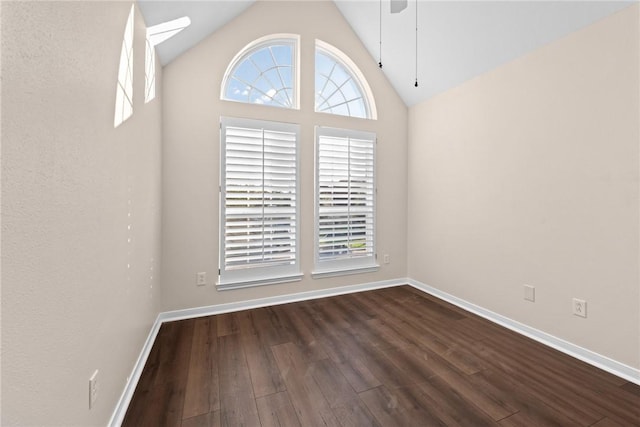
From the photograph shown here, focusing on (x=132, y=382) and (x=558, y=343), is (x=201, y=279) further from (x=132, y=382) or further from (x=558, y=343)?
(x=558, y=343)

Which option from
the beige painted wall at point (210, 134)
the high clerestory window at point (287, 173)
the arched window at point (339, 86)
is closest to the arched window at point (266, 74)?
the high clerestory window at point (287, 173)

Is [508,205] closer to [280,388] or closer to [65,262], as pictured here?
[280,388]

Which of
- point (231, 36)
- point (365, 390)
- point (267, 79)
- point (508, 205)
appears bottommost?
point (365, 390)

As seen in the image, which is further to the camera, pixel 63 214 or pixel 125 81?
pixel 125 81

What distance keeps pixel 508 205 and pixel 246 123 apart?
2652 millimetres

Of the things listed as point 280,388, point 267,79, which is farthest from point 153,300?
point 267,79

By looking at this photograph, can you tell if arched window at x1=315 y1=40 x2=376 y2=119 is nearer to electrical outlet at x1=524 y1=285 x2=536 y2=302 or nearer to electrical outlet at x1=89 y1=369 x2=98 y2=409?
electrical outlet at x1=524 y1=285 x2=536 y2=302

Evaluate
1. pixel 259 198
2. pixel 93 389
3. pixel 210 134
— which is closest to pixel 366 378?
pixel 93 389

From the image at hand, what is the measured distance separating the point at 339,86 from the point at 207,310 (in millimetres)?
2980

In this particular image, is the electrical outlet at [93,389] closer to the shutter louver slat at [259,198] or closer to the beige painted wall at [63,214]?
the beige painted wall at [63,214]

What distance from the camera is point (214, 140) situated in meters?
2.69

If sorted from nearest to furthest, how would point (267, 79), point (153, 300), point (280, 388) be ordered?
point (280, 388)
point (153, 300)
point (267, 79)

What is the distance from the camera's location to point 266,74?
3.07 meters

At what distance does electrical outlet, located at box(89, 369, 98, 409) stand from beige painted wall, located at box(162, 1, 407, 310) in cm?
152
